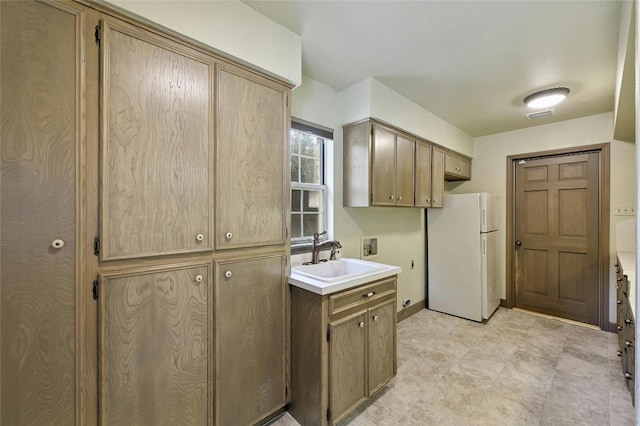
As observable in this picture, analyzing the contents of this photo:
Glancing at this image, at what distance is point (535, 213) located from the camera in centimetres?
354

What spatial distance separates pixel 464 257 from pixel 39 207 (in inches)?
147

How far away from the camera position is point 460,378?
2.14 meters

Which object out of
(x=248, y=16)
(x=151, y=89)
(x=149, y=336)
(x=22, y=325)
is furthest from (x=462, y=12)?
(x=22, y=325)

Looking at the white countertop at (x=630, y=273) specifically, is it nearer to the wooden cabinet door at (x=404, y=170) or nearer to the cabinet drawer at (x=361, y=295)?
the cabinet drawer at (x=361, y=295)

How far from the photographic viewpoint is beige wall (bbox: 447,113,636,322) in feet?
9.62

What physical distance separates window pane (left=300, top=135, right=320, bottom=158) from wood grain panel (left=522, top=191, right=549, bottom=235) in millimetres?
3063

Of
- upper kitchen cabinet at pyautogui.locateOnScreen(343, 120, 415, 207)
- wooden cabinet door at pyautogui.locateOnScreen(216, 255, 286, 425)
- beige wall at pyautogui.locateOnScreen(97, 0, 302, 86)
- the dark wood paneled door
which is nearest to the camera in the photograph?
beige wall at pyautogui.locateOnScreen(97, 0, 302, 86)

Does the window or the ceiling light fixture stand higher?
the ceiling light fixture

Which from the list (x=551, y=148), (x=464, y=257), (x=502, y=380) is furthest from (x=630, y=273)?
(x=551, y=148)

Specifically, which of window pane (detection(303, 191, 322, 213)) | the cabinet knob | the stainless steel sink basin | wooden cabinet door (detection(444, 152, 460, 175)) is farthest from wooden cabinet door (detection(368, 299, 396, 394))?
wooden cabinet door (detection(444, 152, 460, 175))

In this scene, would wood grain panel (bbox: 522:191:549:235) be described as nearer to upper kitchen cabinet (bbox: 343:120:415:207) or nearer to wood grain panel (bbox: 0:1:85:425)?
upper kitchen cabinet (bbox: 343:120:415:207)

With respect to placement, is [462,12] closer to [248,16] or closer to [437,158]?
[248,16]

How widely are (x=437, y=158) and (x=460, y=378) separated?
229cm

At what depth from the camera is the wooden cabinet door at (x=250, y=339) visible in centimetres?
146
